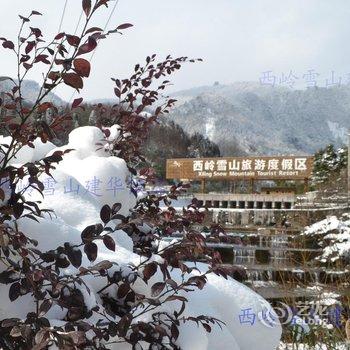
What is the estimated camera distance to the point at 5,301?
3.76 ft

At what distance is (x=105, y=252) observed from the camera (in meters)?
1.43

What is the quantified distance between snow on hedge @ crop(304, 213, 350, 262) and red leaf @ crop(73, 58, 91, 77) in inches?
358

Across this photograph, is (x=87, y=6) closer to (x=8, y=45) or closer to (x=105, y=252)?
(x=8, y=45)

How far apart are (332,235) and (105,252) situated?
31.1ft

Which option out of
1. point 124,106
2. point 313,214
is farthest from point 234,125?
point 124,106

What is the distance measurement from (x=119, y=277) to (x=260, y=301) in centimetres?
62

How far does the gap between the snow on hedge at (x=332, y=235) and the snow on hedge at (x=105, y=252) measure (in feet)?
26.7

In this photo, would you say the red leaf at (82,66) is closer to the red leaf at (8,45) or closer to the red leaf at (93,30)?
the red leaf at (93,30)

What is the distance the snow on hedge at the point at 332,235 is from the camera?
955 centimetres

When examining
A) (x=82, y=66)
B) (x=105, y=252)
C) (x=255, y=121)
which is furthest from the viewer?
(x=255, y=121)

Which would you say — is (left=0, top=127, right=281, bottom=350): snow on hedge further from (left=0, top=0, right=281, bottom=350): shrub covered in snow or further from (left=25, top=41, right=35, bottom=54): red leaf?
(left=25, top=41, right=35, bottom=54): red leaf

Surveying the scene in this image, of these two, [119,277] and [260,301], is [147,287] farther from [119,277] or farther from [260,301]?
[260,301]

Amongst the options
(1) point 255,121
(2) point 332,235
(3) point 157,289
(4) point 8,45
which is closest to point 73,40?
(4) point 8,45

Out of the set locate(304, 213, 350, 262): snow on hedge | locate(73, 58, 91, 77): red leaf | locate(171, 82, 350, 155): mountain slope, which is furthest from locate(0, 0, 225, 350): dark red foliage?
locate(171, 82, 350, 155): mountain slope
